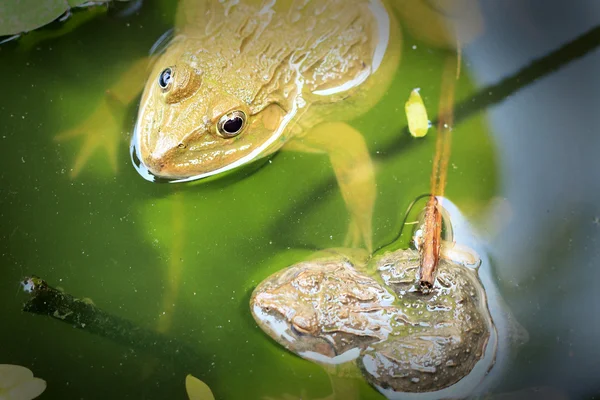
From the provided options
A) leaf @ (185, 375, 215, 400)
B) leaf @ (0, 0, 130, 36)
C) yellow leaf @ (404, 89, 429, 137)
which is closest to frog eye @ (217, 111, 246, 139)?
yellow leaf @ (404, 89, 429, 137)

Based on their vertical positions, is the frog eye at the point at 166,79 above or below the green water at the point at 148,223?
above

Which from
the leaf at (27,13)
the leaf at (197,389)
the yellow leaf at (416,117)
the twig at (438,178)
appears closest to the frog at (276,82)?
the yellow leaf at (416,117)

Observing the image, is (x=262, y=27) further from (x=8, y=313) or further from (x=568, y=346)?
(x=568, y=346)

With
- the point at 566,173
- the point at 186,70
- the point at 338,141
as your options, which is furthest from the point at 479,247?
the point at 186,70

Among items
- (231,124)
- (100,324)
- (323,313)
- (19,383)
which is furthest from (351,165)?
(19,383)

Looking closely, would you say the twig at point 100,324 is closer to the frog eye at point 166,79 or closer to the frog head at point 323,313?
the frog head at point 323,313

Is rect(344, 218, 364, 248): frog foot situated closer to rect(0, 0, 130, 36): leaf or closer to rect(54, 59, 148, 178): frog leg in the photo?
rect(54, 59, 148, 178): frog leg

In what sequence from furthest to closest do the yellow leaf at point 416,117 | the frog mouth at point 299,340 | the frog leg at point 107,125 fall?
the yellow leaf at point 416,117 → the frog leg at point 107,125 → the frog mouth at point 299,340
